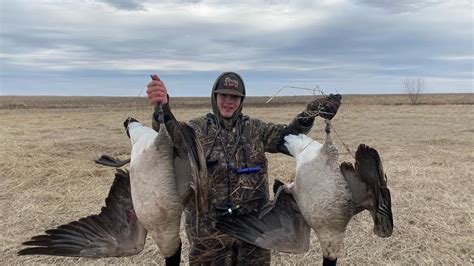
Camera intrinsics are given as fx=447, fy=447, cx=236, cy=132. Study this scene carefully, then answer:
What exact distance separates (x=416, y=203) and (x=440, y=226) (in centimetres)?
115

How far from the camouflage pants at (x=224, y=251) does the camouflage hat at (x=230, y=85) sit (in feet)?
4.59

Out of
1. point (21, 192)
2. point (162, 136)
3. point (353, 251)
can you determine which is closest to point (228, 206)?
point (162, 136)

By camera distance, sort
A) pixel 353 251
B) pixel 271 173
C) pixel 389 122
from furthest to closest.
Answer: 1. pixel 389 122
2. pixel 271 173
3. pixel 353 251

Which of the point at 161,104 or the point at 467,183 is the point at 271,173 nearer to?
the point at 467,183

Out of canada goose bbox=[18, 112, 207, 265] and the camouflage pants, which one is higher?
canada goose bbox=[18, 112, 207, 265]

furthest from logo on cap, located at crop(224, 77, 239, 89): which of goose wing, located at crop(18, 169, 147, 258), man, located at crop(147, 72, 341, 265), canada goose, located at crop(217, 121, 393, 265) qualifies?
goose wing, located at crop(18, 169, 147, 258)

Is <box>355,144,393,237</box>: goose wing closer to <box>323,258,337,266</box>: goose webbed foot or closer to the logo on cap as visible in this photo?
<box>323,258,337,266</box>: goose webbed foot

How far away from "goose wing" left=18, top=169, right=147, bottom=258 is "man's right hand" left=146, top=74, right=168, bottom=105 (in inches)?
45.0

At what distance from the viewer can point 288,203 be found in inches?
170

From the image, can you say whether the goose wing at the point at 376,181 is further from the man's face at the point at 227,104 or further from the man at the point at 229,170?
the man's face at the point at 227,104

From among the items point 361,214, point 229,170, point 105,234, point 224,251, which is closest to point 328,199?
point 229,170

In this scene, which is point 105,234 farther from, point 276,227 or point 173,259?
point 276,227

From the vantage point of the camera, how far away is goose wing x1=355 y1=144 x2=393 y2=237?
368 cm

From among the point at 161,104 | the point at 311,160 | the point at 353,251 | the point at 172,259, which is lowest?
the point at 353,251
